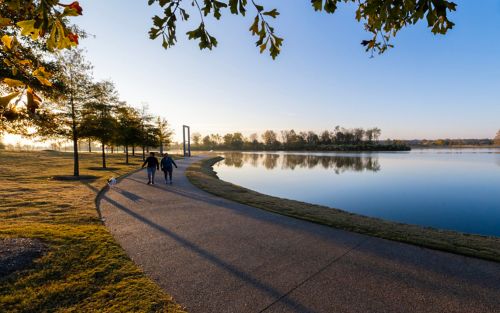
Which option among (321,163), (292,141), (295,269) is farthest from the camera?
(292,141)

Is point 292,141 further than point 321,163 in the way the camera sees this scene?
Yes

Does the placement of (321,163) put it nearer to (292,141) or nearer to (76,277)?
(76,277)

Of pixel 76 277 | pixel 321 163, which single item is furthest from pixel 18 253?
pixel 321 163

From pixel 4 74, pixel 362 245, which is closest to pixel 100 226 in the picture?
pixel 4 74

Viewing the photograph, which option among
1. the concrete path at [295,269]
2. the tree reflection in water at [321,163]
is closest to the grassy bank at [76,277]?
the concrete path at [295,269]

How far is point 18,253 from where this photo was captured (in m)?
4.14

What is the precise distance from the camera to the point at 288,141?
141 metres

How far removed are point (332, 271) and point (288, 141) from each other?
13914 cm

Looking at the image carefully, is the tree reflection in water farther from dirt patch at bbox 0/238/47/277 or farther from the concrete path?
dirt patch at bbox 0/238/47/277

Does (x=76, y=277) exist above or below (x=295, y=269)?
above

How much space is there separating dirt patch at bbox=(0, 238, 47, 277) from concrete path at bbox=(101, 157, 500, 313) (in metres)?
1.41

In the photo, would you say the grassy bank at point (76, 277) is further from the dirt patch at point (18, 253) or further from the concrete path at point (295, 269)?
the concrete path at point (295, 269)

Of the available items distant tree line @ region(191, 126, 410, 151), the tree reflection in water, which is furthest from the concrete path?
distant tree line @ region(191, 126, 410, 151)

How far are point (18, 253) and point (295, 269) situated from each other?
4899 millimetres
